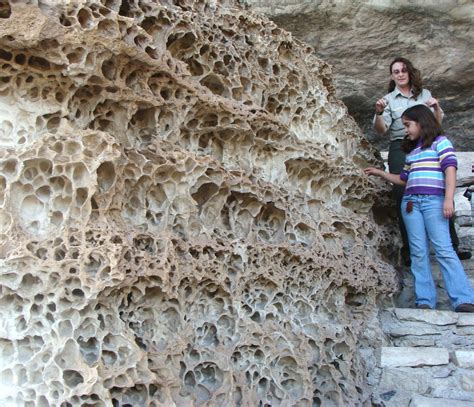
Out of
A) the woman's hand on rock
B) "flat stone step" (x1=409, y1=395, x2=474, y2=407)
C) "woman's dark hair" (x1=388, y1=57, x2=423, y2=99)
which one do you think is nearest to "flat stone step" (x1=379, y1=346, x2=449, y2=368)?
"flat stone step" (x1=409, y1=395, x2=474, y2=407)

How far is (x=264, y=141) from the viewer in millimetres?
3824

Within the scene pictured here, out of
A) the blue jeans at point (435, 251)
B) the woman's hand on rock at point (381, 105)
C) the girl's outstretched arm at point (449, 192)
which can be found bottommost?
the blue jeans at point (435, 251)

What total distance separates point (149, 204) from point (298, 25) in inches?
159

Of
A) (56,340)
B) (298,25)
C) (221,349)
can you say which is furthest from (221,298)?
(298,25)

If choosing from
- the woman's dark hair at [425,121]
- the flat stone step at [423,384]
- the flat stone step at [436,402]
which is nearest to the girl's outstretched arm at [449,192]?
the woman's dark hair at [425,121]

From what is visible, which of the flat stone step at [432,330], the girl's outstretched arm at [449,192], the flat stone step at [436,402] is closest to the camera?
the flat stone step at [436,402]

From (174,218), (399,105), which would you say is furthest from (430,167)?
(174,218)

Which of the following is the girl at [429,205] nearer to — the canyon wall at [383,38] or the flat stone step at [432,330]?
the flat stone step at [432,330]

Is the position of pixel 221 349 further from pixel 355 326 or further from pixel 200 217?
pixel 355 326

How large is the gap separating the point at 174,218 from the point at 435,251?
5.79 ft

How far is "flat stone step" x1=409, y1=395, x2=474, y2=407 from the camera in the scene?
3.16 metres

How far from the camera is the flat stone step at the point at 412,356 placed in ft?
11.6

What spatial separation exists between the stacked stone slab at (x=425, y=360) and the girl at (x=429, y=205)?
0.15 meters

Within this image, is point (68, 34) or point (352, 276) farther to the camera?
point (352, 276)
